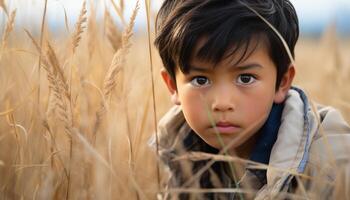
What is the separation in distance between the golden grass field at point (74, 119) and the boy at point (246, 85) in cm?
11

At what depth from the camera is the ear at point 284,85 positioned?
1558 mm

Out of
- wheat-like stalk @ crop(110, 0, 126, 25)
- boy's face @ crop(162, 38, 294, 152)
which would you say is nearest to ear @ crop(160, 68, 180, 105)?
boy's face @ crop(162, 38, 294, 152)

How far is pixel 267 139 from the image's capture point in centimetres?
158

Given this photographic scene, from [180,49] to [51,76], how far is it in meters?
0.37

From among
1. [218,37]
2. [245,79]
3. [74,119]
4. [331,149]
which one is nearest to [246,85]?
[245,79]

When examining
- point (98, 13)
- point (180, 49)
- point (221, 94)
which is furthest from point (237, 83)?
point (98, 13)

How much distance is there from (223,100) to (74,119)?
0.36 metres

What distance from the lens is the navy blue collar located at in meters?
1.58

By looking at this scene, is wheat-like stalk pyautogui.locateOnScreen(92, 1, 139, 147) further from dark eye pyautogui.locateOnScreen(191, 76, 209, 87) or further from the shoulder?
the shoulder

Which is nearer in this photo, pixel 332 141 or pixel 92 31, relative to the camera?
pixel 332 141

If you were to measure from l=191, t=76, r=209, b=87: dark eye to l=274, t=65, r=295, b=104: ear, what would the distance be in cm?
24

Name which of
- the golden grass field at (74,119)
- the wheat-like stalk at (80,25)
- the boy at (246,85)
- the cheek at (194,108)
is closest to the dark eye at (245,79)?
the boy at (246,85)

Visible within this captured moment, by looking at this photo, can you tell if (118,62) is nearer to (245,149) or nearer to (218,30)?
(218,30)

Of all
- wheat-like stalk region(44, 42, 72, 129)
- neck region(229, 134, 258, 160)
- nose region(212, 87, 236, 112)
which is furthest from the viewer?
neck region(229, 134, 258, 160)
